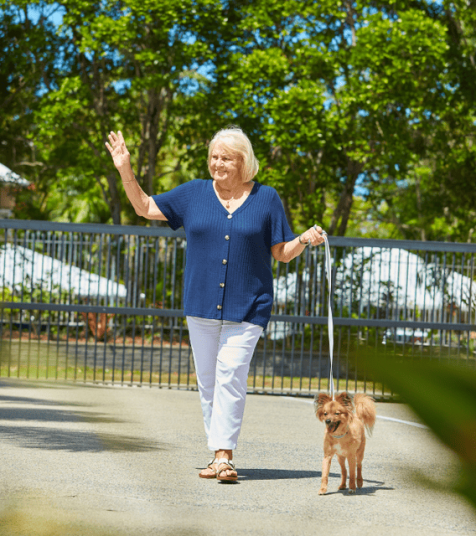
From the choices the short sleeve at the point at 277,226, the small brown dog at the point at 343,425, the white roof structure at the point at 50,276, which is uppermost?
the short sleeve at the point at 277,226

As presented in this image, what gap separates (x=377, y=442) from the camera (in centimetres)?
669

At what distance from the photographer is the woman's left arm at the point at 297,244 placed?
445 centimetres

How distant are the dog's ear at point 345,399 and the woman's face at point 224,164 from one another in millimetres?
1475

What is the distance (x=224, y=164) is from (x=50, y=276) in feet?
24.0

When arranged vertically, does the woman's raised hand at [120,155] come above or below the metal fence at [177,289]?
above

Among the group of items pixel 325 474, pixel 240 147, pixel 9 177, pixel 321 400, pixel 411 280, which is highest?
pixel 9 177

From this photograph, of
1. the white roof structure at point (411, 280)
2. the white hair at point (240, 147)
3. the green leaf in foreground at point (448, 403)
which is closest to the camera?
the green leaf in foreground at point (448, 403)

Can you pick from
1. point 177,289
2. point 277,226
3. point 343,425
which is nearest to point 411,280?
point 177,289

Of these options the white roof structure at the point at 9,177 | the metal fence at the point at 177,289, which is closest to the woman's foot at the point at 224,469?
the metal fence at the point at 177,289

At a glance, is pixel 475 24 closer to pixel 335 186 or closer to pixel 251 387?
pixel 335 186

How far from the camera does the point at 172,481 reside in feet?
14.8

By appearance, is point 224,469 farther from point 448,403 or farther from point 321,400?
point 448,403

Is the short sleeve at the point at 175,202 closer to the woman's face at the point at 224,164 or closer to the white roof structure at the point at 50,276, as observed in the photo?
the woman's face at the point at 224,164

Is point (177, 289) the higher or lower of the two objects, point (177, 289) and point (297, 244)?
the lower
